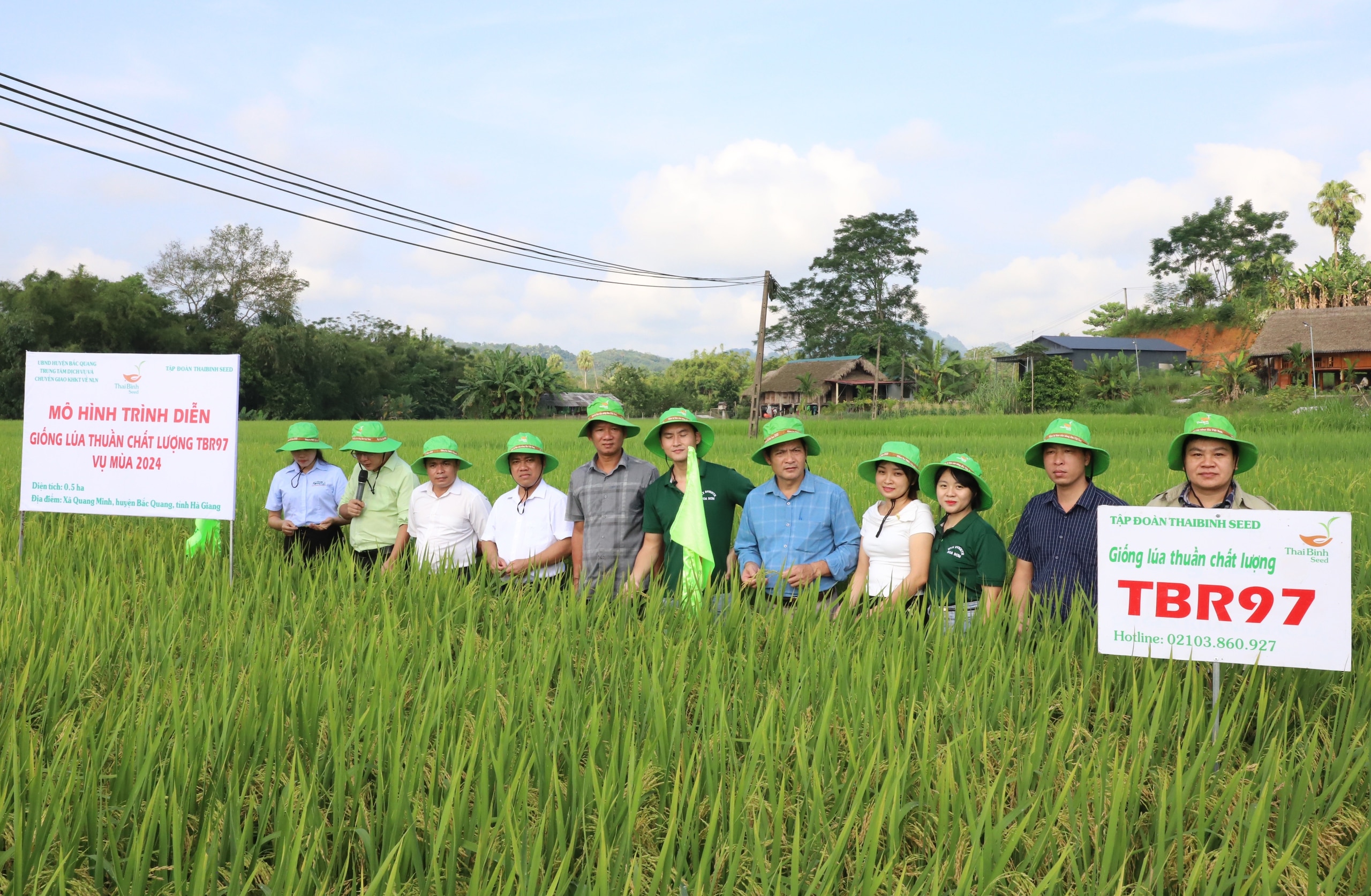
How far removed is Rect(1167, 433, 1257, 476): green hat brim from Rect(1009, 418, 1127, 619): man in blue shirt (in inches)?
11.4

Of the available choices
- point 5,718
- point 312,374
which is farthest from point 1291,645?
point 312,374

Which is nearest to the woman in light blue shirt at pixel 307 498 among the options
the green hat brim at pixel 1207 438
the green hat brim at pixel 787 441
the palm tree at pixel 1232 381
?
the green hat brim at pixel 787 441

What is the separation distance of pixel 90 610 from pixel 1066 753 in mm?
3408

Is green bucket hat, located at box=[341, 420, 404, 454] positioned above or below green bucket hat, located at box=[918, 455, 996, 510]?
above

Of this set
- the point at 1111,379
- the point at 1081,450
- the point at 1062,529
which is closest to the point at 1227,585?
the point at 1062,529

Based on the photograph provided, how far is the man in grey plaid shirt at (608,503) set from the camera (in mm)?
4551

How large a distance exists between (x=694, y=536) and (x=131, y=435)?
3.23 m

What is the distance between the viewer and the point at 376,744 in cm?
229

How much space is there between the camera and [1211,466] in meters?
3.56

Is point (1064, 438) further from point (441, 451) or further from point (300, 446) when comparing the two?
point (300, 446)

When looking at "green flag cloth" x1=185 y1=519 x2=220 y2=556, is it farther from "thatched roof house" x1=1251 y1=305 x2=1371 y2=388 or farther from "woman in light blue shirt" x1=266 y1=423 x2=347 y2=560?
"thatched roof house" x1=1251 y1=305 x2=1371 y2=388

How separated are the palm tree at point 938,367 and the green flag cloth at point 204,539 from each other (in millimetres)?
36997

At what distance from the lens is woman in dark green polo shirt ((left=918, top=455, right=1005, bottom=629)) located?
379cm

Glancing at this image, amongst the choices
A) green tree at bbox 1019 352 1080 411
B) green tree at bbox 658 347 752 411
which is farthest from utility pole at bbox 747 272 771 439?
green tree at bbox 658 347 752 411
